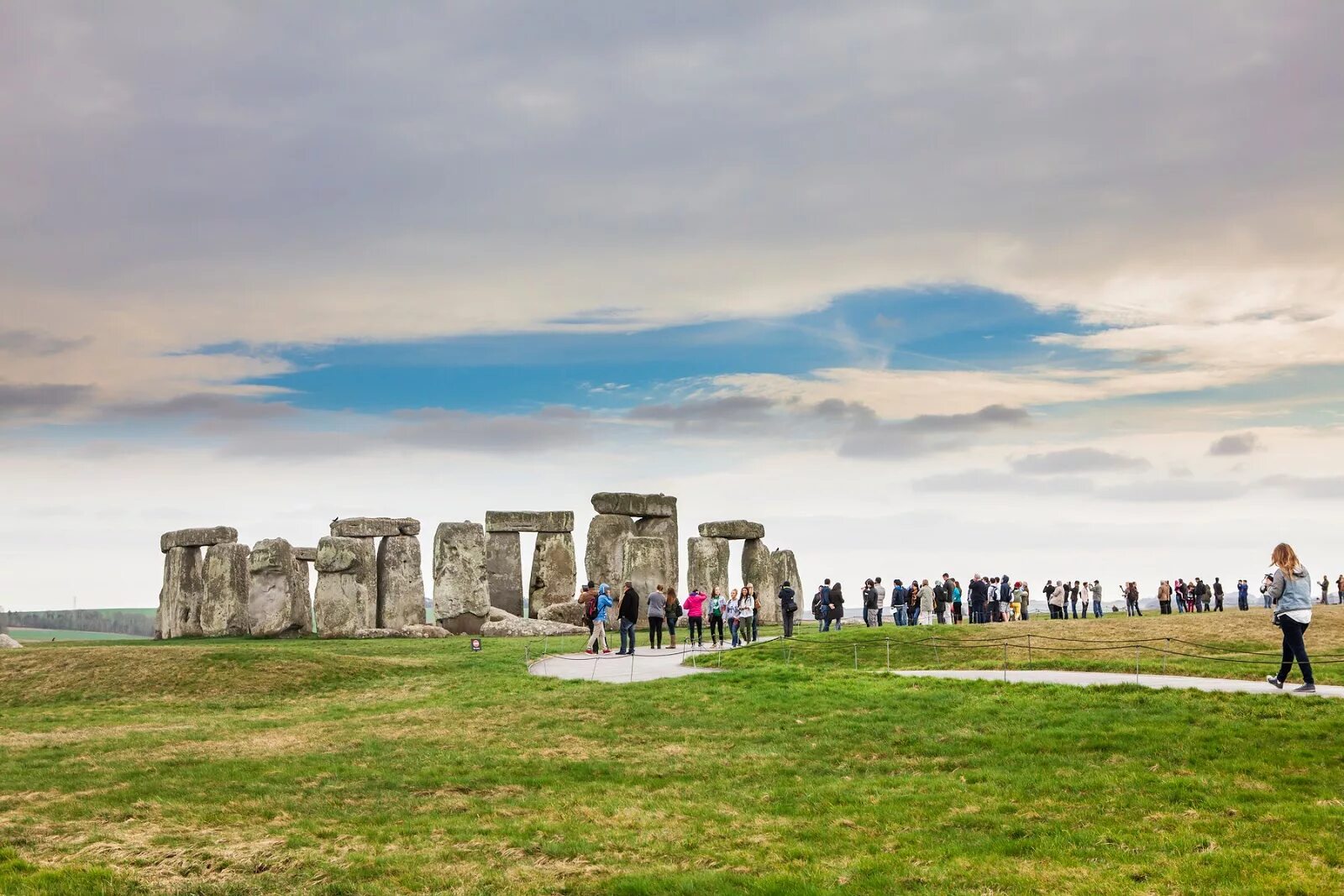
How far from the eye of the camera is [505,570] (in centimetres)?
4244

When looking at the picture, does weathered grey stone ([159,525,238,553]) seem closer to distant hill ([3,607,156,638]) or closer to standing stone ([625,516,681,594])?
standing stone ([625,516,681,594])

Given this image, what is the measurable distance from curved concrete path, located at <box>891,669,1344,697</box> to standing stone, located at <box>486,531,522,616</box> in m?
21.9

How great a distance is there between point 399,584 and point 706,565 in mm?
9374

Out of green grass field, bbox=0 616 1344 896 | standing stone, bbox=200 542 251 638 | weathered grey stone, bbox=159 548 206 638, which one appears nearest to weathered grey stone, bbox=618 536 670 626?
standing stone, bbox=200 542 251 638

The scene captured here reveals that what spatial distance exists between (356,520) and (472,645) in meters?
10.6

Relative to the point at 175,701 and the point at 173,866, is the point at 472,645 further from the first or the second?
the point at 173,866

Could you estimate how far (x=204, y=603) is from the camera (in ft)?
128

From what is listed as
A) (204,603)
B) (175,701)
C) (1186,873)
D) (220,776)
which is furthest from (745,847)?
(204,603)

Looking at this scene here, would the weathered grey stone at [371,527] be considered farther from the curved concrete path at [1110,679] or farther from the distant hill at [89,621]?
the distant hill at [89,621]

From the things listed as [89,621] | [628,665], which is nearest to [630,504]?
[628,665]

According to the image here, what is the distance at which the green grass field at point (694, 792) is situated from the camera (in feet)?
35.0

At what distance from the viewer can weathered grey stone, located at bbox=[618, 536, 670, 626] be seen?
37594 millimetres

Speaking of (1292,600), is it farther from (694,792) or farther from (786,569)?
(786,569)

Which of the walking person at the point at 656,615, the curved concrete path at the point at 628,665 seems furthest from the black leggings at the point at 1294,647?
the walking person at the point at 656,615
